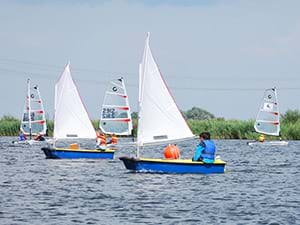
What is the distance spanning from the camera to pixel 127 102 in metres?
65.6

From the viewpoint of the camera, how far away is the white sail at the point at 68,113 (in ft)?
188

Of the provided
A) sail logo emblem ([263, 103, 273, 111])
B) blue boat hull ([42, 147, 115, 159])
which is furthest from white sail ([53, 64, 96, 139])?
sail logo emblem ([263, 103, 273, 111])

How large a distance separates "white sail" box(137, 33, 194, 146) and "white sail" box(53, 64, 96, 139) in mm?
15182

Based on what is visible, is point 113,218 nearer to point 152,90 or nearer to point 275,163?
point 152,90

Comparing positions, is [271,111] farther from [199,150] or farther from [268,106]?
[199,150]

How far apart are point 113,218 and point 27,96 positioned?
61586 mm

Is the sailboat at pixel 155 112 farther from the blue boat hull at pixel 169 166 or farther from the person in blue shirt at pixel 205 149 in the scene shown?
the person in blue shirt at pixel 205 149

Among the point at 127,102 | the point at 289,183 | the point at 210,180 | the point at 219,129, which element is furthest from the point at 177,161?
the point at 219,129

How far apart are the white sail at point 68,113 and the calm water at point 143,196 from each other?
656 cm

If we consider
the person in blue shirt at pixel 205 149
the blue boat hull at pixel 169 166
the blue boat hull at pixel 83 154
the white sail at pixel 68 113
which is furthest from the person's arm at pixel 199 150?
the white sail at pixel 68 113

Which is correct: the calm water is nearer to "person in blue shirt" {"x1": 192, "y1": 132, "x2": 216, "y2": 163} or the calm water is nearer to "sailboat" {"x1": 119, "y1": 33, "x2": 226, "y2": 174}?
"person in blue shirt" {"x1": 192, "y1": 132, "x2": 216, "y2": 163}

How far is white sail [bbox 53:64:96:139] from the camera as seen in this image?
57438 mm

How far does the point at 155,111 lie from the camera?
42.9 m

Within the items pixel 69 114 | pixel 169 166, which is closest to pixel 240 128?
pixel 69 114
